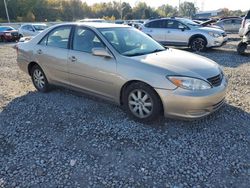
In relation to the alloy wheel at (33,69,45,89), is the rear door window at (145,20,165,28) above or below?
above

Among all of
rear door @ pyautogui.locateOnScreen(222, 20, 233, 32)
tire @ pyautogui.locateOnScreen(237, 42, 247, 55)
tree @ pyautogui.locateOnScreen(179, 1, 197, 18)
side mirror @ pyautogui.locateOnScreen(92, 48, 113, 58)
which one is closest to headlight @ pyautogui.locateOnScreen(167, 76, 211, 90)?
side mirror @ pyautogui.locateOnScreen(92, 48, 113, 58)

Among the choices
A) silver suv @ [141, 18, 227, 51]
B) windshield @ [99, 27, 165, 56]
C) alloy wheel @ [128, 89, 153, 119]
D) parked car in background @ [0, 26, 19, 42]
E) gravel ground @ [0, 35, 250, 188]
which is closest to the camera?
gravel ground @ [0, 35, 250, 188]

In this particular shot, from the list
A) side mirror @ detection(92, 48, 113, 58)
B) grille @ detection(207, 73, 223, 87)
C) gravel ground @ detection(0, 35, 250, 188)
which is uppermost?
side mirror @ detection(92, 48, 113, 58)

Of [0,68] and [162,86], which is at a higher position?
[162,86]

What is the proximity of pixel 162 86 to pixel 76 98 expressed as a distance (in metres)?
2.28

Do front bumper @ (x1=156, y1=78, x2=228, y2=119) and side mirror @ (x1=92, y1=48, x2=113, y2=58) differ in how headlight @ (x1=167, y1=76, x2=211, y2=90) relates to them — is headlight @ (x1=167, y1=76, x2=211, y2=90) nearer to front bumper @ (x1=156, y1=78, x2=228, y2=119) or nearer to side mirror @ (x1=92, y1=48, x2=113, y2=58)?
front bumper @ (x1=156, y1=78, x2=228, y2=119)

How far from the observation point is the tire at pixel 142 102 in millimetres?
3945

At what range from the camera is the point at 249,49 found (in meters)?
11.9

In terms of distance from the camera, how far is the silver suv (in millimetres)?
11664

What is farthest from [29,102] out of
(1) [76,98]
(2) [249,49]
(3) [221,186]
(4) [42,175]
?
(2) [249,49]

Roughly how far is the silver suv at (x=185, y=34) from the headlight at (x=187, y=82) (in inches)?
335

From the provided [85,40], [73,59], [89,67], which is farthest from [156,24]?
[89,67]

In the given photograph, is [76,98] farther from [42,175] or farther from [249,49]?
[249,49]

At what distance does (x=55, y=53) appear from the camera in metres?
5.16
